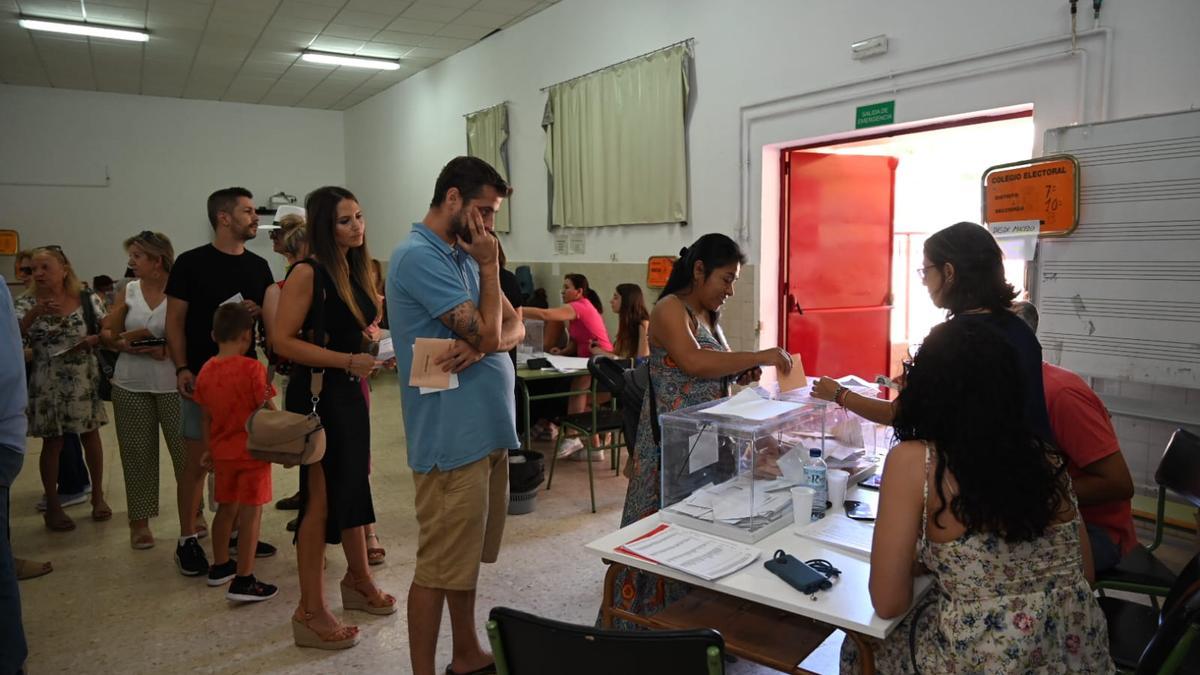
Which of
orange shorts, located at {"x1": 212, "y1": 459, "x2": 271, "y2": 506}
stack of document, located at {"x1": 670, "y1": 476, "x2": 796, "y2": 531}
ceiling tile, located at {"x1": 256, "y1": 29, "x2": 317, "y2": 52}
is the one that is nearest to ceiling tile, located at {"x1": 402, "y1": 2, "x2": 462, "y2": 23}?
ceiling tile, located at {"x1": 256, "y1": 29, "x2": 317, "y2": 52}

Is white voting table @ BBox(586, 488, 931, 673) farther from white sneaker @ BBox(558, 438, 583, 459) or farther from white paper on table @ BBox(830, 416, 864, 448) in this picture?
white sneaker @ BBox(558, 438, 583, 459)

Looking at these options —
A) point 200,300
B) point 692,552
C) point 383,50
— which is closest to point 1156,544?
point 692,552

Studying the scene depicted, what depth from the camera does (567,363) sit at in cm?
531

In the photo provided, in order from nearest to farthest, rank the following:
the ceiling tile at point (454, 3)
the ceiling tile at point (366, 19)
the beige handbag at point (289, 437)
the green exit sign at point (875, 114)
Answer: the beige handbag at point (289, 437)
the green exit sign at point (875, 114)
the ceiling tile at point (454, 3)
the ceiling tile at point (366, 19)

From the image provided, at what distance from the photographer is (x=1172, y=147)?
3.08 metres

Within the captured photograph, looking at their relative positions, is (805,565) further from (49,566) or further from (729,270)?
(49,566)

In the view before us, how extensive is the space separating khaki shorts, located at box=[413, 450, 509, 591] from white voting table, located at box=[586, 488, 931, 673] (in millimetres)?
436

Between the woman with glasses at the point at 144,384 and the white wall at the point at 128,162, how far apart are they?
7.42 meters

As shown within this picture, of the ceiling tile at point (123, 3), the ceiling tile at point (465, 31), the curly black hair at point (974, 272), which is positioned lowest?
the curly black hair at point (974, 272)

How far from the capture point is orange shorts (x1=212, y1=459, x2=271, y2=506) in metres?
3.13

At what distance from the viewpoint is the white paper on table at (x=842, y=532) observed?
1942 millimetres

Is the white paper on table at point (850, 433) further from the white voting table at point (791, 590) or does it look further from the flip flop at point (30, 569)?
the flip flop at point (30, 569)

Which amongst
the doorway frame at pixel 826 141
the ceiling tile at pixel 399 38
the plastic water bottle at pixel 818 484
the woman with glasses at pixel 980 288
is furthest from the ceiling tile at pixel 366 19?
the plastic water bottle at pixel 818 484

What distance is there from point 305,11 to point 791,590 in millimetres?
7012
